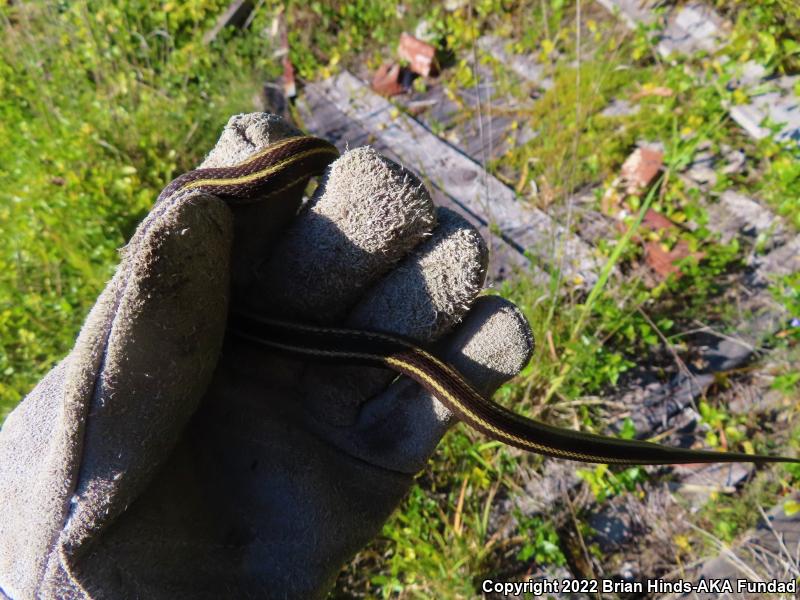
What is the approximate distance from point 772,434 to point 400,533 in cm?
128

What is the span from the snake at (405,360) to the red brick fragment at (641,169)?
4.19 feet

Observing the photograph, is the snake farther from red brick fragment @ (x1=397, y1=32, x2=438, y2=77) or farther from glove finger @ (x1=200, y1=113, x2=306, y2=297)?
red brick fragment @ (x1=397, y1=32, x2=438, y2=77)

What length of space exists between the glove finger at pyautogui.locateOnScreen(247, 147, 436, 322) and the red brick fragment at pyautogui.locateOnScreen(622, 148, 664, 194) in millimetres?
1393

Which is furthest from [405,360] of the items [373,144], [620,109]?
[620,109]

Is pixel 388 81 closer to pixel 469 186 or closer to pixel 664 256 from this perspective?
pixel 469 186

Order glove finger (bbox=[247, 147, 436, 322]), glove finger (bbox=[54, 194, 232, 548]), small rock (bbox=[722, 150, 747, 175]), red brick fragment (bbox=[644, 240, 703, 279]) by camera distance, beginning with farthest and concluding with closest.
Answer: small rock (bbox=[722, 150, 747, 175])
red brick fragment (bbox=[644, 240, 703, 279])
glove finger (bbox=[247, 147, 436, 322])
glove finger (bbox=[54, 194, 232, 548])

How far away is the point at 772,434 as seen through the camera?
1.82 metres

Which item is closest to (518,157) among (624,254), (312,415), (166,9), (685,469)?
(624,254)

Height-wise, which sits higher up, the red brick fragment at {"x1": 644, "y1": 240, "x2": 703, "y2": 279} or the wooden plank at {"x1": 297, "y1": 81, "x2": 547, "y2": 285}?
the red brick fragment at {"x1": 644, "y1": 240, "x2": 703, "y2": 279}

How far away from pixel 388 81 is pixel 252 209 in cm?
201

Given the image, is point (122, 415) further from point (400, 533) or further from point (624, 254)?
point (624, 254)

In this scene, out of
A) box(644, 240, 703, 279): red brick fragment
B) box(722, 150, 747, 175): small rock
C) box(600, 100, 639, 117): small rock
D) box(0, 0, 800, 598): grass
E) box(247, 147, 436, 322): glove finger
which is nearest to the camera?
box(247, 147, 436, 322): glove finger

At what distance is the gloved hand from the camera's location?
874mm

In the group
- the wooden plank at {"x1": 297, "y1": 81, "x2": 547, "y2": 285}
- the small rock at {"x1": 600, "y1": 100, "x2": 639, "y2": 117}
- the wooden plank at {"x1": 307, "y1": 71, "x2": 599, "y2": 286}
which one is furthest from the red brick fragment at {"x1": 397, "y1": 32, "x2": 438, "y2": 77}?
the small rock at {"x1": 600, "y1": 100, "x2": 639, "y2": 117}
